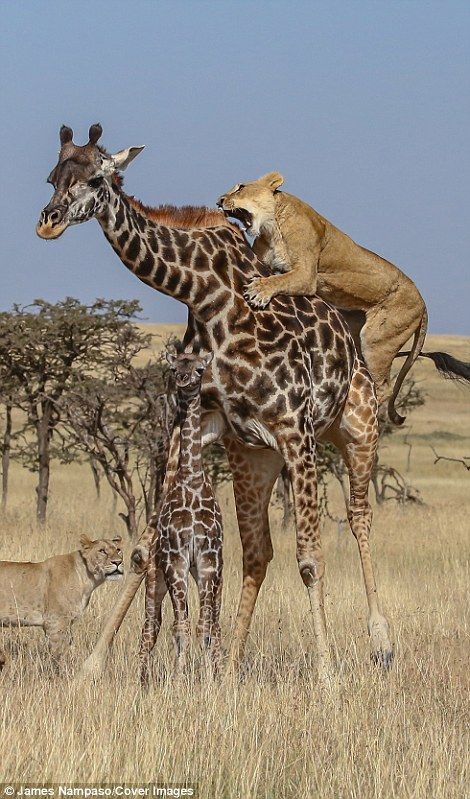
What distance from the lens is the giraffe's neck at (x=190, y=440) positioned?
23.4 feet

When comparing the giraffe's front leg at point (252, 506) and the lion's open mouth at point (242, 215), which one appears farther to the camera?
the giraffe's front leg at point (252, 506)

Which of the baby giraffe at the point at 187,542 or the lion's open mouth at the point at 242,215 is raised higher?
the lion's open mouth at the point at 242,215

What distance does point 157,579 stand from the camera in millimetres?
7180

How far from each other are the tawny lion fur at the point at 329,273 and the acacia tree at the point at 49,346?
784cm

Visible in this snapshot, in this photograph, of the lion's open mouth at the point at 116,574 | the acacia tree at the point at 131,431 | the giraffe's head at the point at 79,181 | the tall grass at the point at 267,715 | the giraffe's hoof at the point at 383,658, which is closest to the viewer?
the tall grass at the point at 267,715

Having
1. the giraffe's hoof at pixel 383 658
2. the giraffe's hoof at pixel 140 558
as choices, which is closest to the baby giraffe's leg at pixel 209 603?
the giraffe's hoof at pixel 140 558

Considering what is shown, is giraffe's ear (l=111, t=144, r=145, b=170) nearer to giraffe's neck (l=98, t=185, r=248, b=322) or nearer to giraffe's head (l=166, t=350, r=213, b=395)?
giraffe's neck (l=98, t=185, r=248, b=322)

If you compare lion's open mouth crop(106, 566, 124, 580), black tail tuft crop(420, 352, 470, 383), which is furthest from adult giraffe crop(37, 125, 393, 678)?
black tail tuft crop(420, 352, 470, 383)

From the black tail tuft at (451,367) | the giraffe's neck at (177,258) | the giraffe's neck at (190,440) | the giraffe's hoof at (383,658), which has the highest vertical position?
the giraffe's neck at (177,258)

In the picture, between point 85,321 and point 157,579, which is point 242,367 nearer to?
point 157,579

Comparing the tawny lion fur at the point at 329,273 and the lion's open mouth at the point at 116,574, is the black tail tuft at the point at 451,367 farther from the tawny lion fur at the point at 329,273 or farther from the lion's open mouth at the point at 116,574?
the lion's open mouth at the point at 116,574

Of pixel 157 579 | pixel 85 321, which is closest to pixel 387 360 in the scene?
pixel 157 579

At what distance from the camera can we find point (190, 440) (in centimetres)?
714

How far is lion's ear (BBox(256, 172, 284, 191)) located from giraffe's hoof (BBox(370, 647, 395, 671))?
2.99 metres
